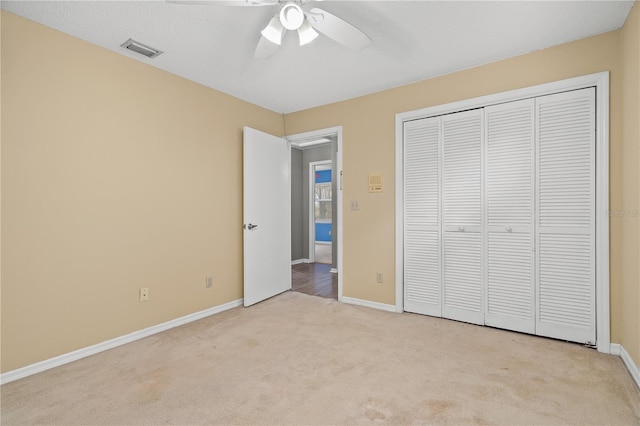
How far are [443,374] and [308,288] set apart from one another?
249 centimetres

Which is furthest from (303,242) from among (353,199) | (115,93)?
(115,93)

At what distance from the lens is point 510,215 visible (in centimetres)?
273

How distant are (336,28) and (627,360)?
2.90 meters

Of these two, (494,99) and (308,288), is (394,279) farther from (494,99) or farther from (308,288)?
(494,99)

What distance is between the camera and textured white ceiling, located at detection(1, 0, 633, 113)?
202 cm

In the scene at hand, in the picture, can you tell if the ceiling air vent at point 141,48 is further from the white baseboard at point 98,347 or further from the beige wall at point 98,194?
the white baseboard at point 98,347

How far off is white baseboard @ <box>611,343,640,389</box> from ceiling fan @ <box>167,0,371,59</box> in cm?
266

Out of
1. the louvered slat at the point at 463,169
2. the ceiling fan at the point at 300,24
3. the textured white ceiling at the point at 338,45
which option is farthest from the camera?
the louvered slat at the point at 463,169

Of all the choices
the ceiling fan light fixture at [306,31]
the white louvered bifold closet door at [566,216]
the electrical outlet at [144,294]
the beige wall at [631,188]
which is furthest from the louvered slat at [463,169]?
the electrical outlet at [144,294]

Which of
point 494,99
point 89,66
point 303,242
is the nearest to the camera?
point 89,66

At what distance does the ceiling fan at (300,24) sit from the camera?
173cm

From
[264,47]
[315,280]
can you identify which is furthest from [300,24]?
[315,280]

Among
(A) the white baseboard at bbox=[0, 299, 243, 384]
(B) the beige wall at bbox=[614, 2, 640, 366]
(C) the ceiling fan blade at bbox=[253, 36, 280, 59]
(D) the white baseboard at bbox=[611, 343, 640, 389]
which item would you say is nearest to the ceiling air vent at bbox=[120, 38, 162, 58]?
(C) the ceiling fan blade at bbox=[253, 36, 280, 59]

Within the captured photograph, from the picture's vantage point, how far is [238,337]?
8.73ft
